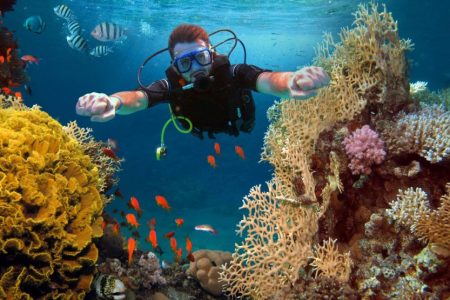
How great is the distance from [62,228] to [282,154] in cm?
306

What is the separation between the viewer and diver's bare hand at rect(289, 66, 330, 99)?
7.14ft

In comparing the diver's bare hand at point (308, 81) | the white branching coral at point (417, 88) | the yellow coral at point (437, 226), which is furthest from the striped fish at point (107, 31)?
the yellow coral at point (437, 226)

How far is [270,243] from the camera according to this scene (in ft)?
13.3

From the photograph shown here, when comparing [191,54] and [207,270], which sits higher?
[191,54]

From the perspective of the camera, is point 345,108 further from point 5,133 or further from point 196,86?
point 5,133

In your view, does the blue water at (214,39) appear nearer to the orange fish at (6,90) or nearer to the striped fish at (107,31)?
the striped fish at (107,31)

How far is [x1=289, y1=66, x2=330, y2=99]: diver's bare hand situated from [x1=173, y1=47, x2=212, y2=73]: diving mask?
2.03 meters

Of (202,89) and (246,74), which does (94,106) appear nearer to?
(246,74)

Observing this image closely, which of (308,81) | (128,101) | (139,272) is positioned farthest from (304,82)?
(139,272)

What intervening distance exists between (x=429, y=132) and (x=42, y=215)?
14.7 ft

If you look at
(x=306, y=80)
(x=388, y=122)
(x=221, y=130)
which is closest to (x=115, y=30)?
(x=221, y=130)

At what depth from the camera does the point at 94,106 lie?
240 centimetres

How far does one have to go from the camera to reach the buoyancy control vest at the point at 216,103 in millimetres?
4230

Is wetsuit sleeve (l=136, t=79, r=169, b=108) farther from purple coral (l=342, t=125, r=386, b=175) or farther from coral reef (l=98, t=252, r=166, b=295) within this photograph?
coral reef (l=98, t=252, r=166, b=295)
